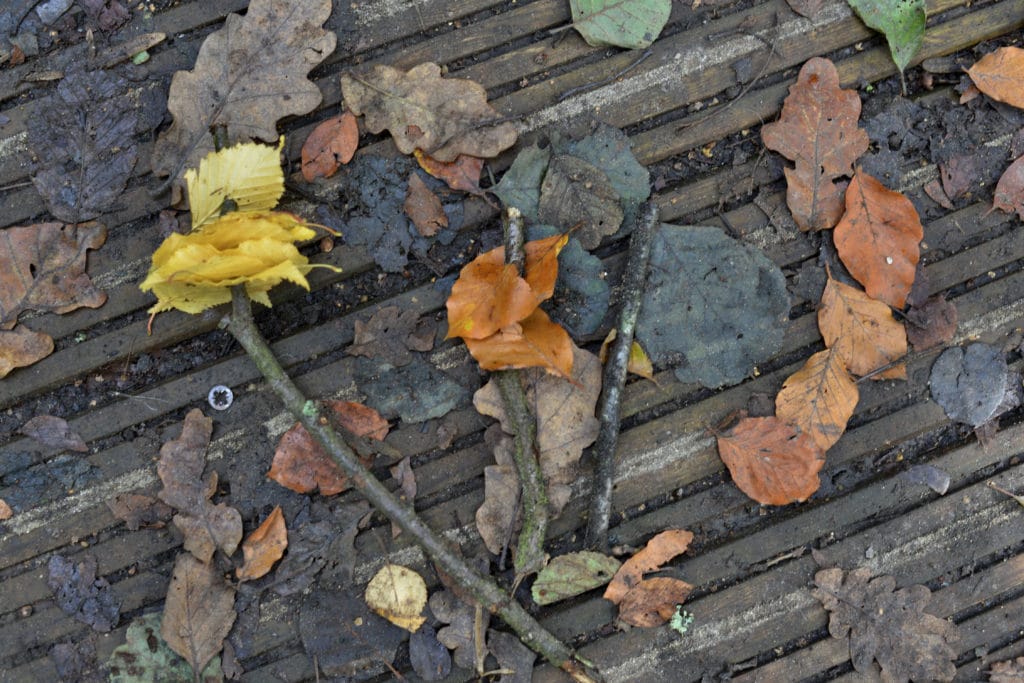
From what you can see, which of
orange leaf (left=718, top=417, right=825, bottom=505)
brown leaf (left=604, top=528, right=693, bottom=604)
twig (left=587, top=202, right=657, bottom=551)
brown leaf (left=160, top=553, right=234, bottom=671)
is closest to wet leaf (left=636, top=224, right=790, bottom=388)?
twig (left=587, top=202, right=657, bottom=551)

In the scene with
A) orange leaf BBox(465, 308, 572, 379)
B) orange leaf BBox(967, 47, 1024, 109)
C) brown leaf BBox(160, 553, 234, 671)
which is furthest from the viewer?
orange leaf BBox(967, 47, 1024, 109)

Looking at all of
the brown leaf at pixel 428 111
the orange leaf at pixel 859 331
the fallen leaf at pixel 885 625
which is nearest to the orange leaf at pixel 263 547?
the brown leaf at pixel 428 111

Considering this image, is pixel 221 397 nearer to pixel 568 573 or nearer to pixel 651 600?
pixel 568 573

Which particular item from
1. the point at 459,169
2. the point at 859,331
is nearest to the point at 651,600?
the point at 859,331

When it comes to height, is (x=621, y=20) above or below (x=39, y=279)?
above

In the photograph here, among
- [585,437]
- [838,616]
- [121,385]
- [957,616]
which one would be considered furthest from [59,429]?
[957,616]

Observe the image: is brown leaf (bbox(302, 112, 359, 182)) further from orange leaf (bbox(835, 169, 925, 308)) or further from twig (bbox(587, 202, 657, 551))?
orange leaf (bbox(835, 169, 925, 308))
